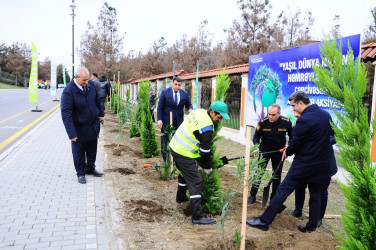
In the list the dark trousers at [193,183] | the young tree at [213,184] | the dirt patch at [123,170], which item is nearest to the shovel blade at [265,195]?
the young tree at [213,184]

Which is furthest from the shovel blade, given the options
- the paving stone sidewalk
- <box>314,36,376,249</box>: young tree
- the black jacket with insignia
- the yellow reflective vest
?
<box>314,36,376,249</box>: young tree

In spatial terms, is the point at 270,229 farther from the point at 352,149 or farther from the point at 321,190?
the point at 352,149

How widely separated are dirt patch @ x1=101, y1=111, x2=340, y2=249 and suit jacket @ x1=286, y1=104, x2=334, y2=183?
0.77 metres

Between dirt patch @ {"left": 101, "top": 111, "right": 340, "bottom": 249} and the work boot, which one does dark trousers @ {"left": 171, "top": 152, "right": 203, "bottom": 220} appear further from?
the work boot

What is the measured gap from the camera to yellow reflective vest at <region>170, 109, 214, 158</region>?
4.26 metres

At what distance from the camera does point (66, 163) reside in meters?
7.72

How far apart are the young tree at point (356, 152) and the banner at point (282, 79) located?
16.0 ft

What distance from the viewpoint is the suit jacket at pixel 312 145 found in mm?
4066

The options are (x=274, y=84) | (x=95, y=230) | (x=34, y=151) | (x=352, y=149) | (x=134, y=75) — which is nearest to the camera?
(x=352, y=149)

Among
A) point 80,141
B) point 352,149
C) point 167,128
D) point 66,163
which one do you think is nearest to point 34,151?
point 66,163

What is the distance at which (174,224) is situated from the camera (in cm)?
451

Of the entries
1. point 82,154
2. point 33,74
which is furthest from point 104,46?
point 82,154

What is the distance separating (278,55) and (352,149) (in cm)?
771

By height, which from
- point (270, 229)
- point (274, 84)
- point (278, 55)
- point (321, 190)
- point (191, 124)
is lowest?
point (270, 229)
